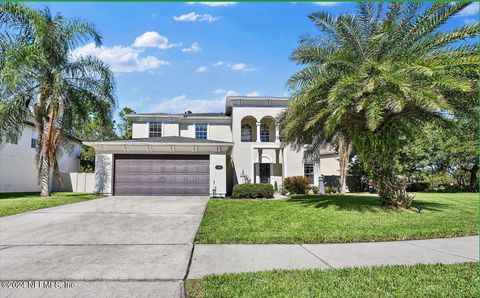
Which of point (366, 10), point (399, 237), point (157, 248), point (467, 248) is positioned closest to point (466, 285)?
point (467, 248)

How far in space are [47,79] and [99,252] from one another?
13948mm

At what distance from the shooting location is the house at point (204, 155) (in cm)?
1812

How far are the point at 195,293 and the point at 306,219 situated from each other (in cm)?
600

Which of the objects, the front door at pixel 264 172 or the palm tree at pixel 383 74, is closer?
the palm tree at pixel 383 74

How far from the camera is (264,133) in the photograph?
84.2 ft

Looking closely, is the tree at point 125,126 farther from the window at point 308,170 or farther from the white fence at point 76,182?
the window at point 308,170

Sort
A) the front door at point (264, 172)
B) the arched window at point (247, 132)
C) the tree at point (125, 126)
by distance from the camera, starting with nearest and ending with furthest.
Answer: the arched window at point (247, 132) < the front door at point (264, 172) < the tree at point (125, 126)

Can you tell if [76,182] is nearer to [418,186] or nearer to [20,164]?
[20,164]

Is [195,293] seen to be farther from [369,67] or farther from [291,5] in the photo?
[369,67]

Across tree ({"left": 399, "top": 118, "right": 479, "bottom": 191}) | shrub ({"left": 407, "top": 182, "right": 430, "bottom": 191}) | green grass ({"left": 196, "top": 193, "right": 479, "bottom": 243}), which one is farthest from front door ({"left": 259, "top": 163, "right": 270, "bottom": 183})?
green grass ({"left": 196, "top": 193, "right": 479, "bottom": 243})

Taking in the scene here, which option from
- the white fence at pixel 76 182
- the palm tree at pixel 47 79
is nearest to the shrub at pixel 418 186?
the palm tree at pixel 47 79

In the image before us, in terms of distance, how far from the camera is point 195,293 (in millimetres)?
3977

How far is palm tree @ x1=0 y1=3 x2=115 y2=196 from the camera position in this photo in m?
15.6

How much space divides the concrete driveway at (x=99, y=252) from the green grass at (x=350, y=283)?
0.65 meters
